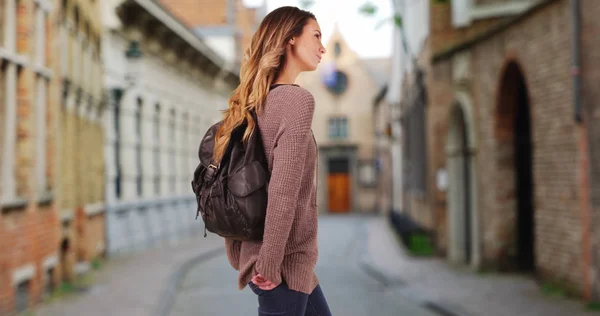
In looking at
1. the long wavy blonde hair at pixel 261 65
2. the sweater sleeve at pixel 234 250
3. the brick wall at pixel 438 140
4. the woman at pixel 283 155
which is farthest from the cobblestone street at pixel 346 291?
the long wavy blonde hair at pixel 261 65

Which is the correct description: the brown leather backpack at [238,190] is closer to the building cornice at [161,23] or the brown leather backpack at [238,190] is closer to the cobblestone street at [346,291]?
the cobblestone street at [346,291]

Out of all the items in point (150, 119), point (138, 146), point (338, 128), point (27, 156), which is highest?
point (338, 128)

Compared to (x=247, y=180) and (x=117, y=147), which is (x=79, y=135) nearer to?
(x=117, y=147)

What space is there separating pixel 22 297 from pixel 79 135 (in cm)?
573

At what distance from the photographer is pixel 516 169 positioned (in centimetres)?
1355

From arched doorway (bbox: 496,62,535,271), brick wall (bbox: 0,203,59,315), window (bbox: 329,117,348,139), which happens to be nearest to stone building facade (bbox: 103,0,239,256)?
brick wall (bbox: 0,203,59,315)

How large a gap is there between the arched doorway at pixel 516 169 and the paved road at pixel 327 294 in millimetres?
2373

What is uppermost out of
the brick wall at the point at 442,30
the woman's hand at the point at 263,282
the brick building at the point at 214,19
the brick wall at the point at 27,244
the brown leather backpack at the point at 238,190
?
the brick building at the point at 214,19

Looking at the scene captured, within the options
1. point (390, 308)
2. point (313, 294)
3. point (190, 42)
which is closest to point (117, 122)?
point (190, 42)

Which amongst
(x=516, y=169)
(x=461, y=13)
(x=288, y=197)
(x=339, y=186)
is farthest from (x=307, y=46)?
(x=339, y=186)

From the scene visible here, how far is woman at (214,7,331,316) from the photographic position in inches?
109

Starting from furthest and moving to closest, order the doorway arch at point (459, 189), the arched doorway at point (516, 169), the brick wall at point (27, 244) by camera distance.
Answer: the doorway arch at point (459, 189) → the arched doorway at point (516, 169) → the brick wall at point (27, 244)

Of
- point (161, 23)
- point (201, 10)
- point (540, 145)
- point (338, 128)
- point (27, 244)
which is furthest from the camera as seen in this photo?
point (338, 128)

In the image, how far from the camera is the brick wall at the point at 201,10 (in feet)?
133
